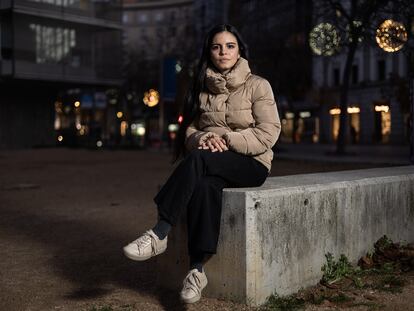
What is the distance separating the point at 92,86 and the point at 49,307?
118 ft

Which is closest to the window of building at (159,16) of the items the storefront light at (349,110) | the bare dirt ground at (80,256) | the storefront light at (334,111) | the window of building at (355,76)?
the storefront light at (334,111)

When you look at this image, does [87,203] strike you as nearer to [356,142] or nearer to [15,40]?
[15,40]

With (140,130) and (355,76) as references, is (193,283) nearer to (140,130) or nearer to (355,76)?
(355,76)

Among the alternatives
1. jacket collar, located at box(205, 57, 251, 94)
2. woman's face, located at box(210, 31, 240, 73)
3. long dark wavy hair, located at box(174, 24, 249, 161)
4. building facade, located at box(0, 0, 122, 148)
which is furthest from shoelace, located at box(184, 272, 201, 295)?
building facade, located at box(0, 0, 122, 148)

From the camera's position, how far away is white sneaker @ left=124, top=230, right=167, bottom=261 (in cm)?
361

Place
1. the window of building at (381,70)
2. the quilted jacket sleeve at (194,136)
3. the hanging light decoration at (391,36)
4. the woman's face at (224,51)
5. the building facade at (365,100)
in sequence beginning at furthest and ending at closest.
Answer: the window of building at (381,70) < the building facade at (365,100) < the hanging light decoration at (391,36) < the woman's face at (224,51) < the quilted jacket sleeve at (194,136)

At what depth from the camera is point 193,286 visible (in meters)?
3.59

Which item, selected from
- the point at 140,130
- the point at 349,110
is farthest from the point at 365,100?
the point at 140,130

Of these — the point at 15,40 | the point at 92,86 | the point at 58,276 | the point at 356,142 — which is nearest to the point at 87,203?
the point at 58,276

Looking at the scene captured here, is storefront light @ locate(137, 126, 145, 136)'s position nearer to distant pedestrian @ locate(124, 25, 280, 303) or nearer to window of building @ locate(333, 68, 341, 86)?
window of building @ locate(333, 68, 341, 86)

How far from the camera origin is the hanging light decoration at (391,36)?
1138cm

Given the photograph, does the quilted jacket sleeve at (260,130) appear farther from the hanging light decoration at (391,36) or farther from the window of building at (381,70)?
the window of building at (381,70)

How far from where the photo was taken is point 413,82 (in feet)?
36.1

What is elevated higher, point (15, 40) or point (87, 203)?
point (15, 40)
